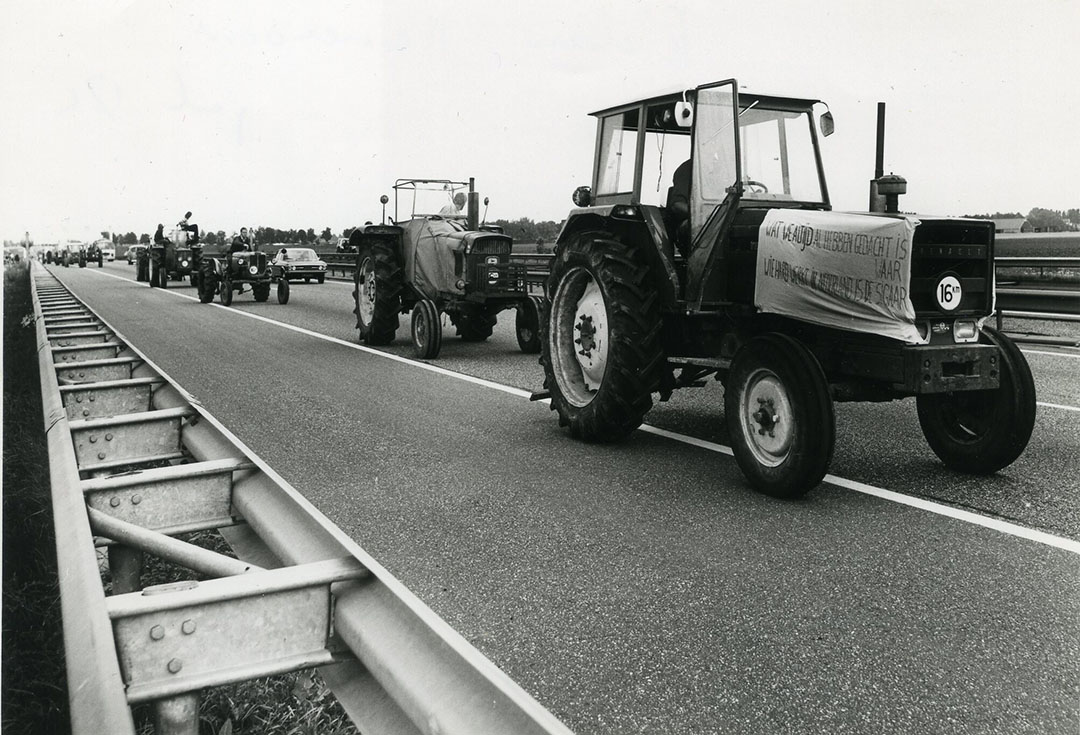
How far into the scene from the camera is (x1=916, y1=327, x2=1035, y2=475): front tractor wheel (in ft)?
20.3

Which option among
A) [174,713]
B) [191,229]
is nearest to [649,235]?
[174,713]

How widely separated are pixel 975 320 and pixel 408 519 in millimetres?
3477

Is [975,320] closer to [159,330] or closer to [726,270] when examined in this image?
[726,270]

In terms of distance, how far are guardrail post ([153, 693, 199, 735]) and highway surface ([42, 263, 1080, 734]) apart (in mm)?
1592

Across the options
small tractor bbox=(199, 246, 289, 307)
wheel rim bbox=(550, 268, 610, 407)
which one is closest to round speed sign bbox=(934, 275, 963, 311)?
wheel rim bbox=(550, 268, 610, 407)

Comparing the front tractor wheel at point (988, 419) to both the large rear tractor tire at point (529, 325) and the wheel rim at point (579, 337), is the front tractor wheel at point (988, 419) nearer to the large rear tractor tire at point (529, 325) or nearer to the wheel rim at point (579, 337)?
the wheel rim at point (579, 337)

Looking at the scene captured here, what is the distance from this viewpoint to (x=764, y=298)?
6457mm

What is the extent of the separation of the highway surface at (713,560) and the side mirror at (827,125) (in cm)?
234

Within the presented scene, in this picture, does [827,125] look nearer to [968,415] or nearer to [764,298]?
[764,298]

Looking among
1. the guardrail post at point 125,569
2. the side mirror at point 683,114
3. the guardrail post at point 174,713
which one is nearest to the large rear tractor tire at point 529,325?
the side mirror at point 683,114

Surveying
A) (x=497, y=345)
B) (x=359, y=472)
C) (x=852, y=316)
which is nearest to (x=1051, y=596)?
(x=852, y=316)

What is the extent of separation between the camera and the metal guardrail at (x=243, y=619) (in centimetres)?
169

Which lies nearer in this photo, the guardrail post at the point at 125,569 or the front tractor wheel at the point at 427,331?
the guardrail post at the point at 125,569

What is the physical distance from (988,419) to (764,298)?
1.59 m
